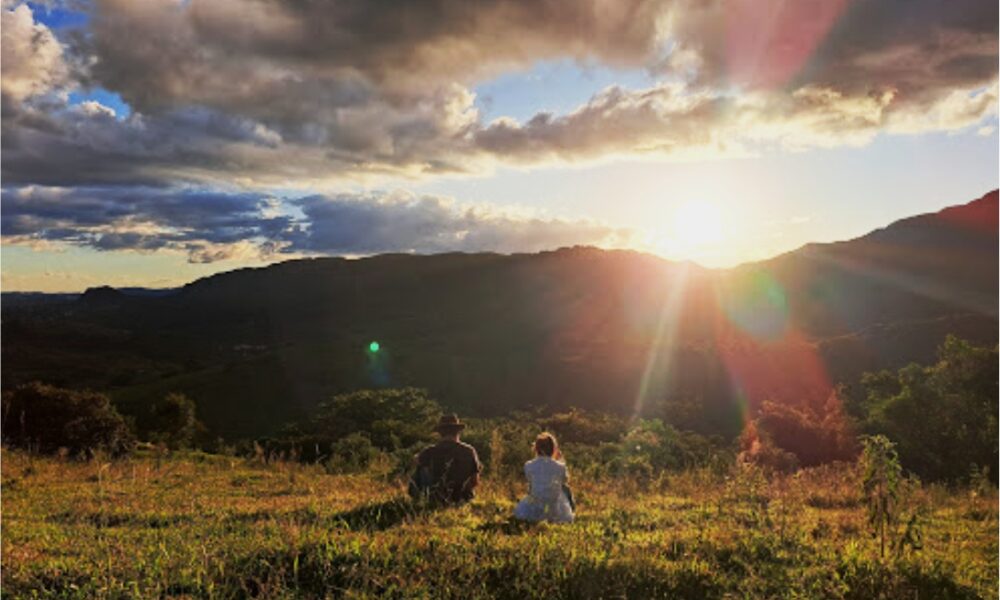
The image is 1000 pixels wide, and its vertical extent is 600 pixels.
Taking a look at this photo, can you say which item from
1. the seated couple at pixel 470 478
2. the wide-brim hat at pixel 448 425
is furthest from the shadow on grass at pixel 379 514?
the wide-brim hat at pixel 448 425

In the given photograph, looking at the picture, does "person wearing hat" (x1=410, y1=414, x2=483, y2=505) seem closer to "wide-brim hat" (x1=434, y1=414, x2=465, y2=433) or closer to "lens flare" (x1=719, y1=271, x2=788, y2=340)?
"wide-brim hat" (x1=434, y1=414, x2=465, y2=433)

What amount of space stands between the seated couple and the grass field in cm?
39

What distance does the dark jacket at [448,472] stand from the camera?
11500 millimetres

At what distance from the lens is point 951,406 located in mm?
24000

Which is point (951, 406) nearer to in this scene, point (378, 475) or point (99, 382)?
point (378, 475)

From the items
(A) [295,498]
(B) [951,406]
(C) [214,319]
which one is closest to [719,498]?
(A) [295,498]

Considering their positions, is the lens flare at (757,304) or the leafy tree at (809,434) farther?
the lens flare at (757,304)

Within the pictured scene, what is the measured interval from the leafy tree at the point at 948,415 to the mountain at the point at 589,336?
1850 centimetres

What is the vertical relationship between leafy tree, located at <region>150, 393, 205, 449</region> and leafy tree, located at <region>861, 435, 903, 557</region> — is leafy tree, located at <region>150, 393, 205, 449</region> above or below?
below

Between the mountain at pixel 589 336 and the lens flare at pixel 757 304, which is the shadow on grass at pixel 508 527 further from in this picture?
the lens flare at pixel 757 304

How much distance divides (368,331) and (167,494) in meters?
148

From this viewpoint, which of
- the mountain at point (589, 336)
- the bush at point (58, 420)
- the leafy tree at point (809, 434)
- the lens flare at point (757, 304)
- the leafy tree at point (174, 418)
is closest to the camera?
the bush at point (58, 420)

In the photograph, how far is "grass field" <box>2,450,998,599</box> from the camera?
6953 mm

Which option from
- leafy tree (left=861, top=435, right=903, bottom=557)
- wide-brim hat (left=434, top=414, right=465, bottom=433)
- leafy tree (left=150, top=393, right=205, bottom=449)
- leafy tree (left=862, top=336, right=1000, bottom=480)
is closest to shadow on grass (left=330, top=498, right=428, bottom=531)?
wide-brim hat (left=434, top=414, right=465, bottom=433)
